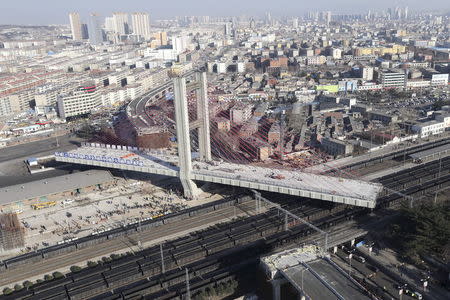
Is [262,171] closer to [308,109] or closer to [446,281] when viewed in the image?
[446,281]

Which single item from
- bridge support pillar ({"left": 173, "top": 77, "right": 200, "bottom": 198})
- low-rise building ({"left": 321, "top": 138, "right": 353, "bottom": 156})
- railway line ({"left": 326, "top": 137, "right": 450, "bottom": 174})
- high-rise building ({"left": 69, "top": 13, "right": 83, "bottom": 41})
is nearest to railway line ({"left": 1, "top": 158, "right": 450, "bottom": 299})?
bridge support pillar ({"left": 173, "top": 77, "right": 200, "bottom": 198})

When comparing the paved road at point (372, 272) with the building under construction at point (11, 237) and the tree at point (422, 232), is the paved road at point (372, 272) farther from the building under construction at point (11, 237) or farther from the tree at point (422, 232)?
the building under construction at point (11, 237)

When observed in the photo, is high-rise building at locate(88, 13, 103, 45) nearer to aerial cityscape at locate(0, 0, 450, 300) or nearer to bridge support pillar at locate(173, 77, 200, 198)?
aerial cityscape at locate(0, 0, 450, 300)

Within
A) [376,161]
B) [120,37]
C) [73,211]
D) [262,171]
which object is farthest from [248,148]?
[120,37]

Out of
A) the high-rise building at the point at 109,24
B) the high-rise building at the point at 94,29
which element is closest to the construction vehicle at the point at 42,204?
the high-rise building at the point at 94,29

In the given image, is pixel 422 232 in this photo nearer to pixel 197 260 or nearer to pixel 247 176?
pixel 247 176
